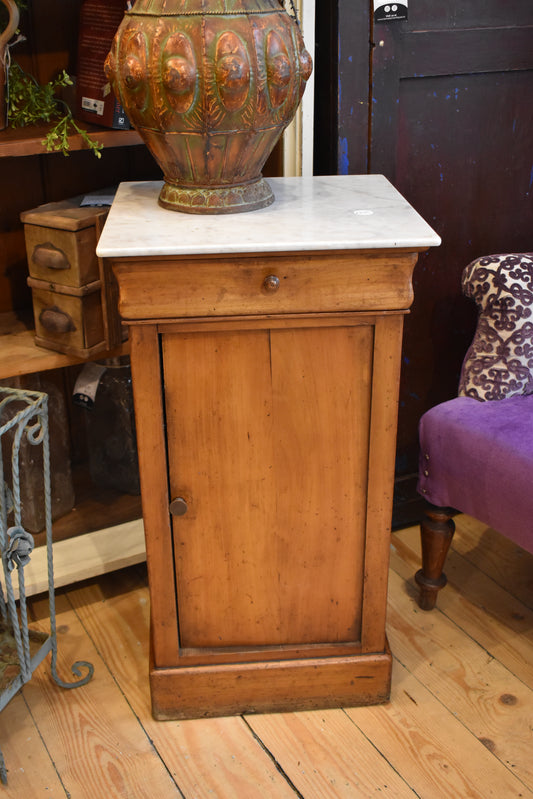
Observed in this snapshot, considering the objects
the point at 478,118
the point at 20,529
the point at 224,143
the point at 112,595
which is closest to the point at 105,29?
the point at 224,143

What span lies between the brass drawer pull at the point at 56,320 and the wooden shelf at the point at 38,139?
1.07ft

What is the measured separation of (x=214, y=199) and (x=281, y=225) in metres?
0.15

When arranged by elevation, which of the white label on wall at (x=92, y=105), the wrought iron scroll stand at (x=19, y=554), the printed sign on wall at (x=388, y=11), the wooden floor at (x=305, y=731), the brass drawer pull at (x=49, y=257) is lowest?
the wooden floor at (x=305, y=731)

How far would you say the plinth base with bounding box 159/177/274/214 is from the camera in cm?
147

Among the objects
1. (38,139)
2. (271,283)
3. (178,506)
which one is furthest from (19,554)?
(38,139)

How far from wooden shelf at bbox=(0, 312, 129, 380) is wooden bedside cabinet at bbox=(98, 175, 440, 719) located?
0.39 metres

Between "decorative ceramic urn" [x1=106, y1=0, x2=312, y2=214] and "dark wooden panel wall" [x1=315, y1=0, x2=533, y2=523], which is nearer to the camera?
"decorative ceramic urn" [x1=106, y1=0, x2=312, y2=214]

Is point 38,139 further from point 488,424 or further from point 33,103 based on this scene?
point 488,424

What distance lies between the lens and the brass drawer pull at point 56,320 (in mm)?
1766

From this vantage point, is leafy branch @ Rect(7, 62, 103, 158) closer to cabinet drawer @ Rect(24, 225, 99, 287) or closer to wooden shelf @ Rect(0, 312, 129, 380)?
cabinet drawer @ Rect(24, 225, 99, 287)

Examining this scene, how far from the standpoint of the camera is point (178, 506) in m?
1.53

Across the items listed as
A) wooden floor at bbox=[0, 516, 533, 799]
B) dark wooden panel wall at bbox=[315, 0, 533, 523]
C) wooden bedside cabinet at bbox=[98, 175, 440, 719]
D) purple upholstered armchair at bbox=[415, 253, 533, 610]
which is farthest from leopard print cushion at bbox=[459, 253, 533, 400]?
wooden floor at bbox=[0, 516, 533, 799]

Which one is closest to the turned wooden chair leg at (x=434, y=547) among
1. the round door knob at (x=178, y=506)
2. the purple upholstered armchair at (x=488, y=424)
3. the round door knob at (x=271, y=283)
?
the purple upholstered armchair at (x=488, y=424)

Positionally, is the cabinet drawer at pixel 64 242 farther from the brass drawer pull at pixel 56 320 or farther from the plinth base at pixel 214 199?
the plinth base at pixel 214 199
